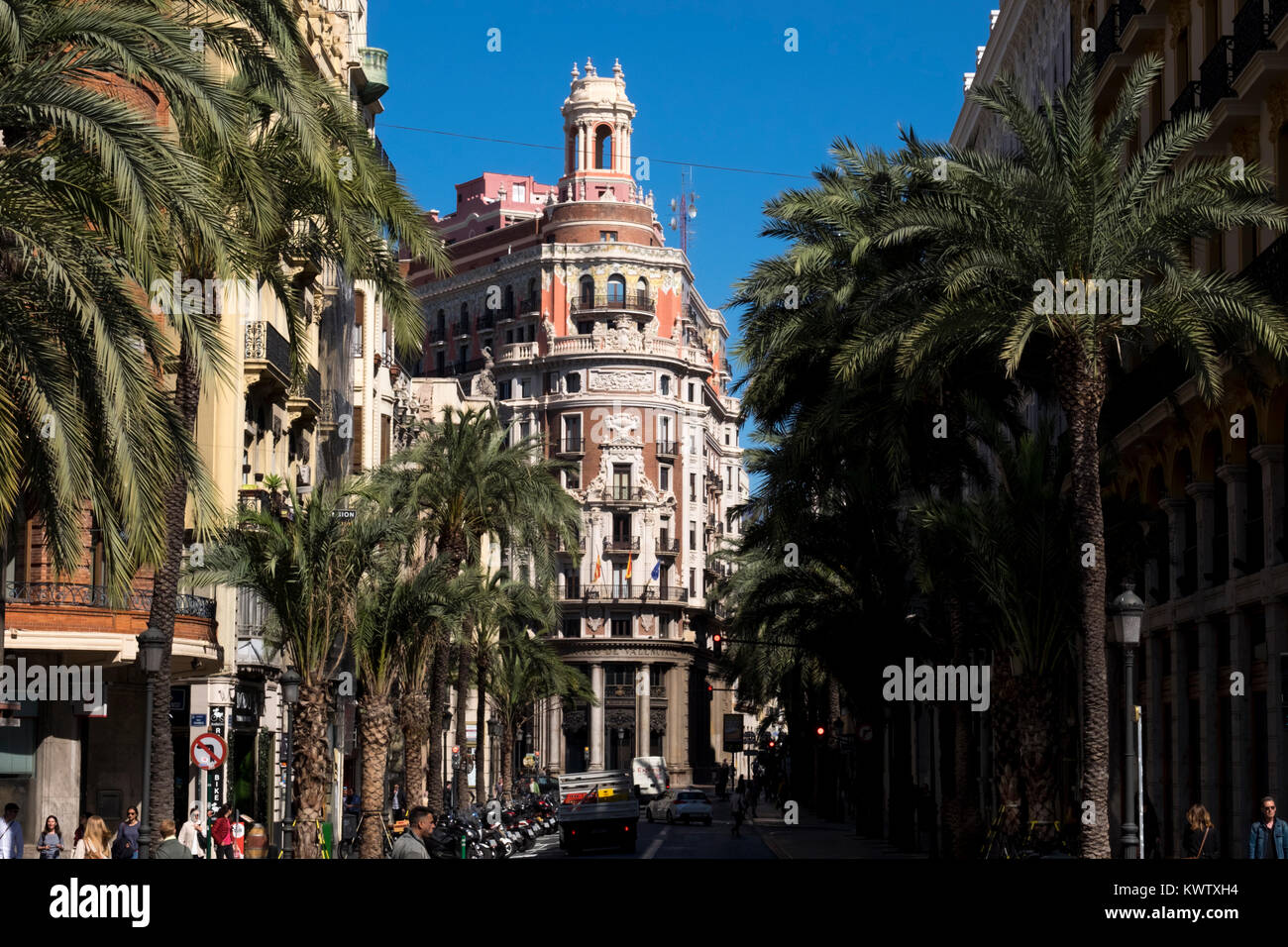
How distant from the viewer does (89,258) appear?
56.1ft

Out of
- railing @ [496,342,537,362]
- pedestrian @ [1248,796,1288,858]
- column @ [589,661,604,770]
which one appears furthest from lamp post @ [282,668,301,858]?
railing @ [496,342,537,362]

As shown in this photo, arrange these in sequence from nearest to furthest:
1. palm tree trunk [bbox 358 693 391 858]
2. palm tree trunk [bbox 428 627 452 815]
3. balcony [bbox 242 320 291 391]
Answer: palm tree trunk [bbox 358 693 391 858] < balcony [bbox 242 320 291 391] < palm tree trunk [bbox 428 627 452 815]

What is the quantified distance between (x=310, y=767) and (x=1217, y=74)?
2133 centimetres

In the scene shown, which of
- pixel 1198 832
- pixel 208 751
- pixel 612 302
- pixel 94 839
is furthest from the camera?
pixel 612 302

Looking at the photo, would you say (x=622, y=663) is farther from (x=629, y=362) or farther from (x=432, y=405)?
(x=432, y=405)

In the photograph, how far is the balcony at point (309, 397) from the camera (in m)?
53.1

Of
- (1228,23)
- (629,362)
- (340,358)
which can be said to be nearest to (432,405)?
(340,358)

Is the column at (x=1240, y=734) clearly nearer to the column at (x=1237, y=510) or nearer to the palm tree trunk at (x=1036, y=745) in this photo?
the column at (x=1237, y=510)

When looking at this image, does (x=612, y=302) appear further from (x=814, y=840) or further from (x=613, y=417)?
(x=814, y=840)

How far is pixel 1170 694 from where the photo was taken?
3816cm

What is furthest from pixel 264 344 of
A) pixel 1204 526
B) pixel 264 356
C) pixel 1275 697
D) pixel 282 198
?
pixel 1275 697

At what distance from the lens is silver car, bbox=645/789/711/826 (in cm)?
7444

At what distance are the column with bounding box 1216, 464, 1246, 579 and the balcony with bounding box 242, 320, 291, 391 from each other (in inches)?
895

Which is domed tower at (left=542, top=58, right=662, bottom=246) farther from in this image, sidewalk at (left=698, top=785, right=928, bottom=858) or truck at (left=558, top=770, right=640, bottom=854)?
truck at (left=558, top=770, right=640, bottom=854)
